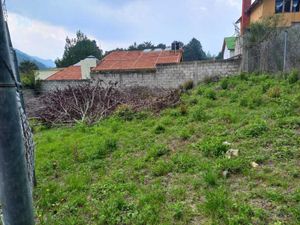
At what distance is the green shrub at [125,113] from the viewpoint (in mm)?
8268

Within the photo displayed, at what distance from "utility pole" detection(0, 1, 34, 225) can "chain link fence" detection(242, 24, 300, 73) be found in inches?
420

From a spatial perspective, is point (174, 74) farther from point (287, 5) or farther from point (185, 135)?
point (287, 5)

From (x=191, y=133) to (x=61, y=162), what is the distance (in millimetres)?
2667

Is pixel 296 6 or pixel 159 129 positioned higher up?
pixel 296 6

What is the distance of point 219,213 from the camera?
110 inches

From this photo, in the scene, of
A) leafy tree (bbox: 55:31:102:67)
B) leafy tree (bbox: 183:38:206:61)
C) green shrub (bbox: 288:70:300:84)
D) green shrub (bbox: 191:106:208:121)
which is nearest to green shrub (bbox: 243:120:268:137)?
green shrub (bbox: 191:106:208:121)

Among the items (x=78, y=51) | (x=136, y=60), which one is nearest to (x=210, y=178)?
(x=136, y=60)

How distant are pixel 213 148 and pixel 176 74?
9401 mm

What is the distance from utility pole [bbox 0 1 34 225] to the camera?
948 mm

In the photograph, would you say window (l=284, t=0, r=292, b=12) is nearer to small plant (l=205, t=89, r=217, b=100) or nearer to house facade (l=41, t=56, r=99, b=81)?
small plant (l=205, t=89, r=217, b=100)

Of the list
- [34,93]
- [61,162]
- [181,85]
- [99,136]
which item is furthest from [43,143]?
[34,93]

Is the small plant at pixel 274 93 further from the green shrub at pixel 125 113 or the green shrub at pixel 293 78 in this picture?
the green shrub at pixel 125 113

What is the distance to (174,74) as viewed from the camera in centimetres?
1365

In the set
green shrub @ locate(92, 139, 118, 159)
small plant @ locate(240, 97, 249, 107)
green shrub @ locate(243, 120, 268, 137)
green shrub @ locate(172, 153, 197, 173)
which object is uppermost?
small plant @ locate(240, 97, 249, 107)
